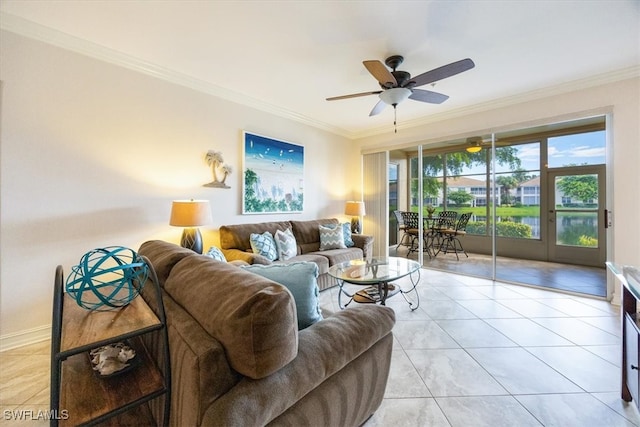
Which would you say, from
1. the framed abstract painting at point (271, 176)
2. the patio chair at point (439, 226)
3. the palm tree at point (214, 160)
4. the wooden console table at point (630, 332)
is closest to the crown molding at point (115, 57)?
the framed abstract painting at point (271, 176)

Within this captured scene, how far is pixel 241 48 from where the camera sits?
256cm

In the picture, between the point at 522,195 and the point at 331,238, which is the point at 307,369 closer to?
the point at 331,238

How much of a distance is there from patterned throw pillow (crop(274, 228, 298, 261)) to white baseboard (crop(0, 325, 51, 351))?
7.54ft

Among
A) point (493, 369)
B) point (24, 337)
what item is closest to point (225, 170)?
point (24, 337)

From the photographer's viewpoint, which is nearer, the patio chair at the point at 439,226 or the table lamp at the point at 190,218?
the table lamp at the point at 190,218

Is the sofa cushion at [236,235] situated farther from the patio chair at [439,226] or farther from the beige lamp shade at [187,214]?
the patio chair at [439,226]

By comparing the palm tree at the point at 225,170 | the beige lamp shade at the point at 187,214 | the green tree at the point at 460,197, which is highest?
the palm tree at the point at 225,170

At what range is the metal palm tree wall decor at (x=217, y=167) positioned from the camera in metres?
3.40

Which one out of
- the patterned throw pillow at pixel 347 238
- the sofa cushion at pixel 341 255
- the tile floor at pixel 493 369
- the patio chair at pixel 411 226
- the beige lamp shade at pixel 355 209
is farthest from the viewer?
the patio chair at pixel 411 226

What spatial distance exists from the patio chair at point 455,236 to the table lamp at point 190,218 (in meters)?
4.88

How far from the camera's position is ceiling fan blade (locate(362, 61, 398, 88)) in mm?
2240

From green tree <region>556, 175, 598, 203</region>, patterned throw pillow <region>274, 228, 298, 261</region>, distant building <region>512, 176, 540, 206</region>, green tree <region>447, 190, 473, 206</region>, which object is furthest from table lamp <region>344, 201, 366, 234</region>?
green tree <region>556, 175, 598, 203</region>

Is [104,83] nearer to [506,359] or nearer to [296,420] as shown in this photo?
[296,420]

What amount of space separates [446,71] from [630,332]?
85.4 inches
